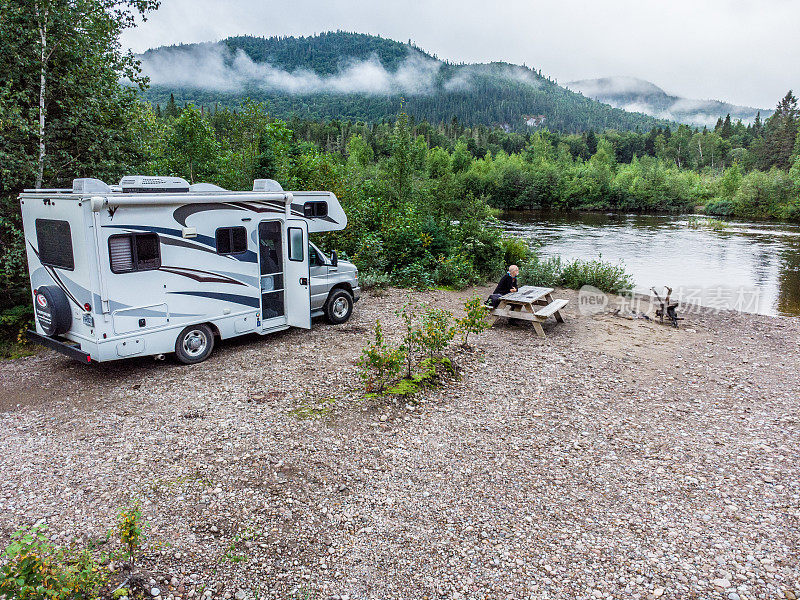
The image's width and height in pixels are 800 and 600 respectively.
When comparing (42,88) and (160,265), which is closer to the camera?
(160,265)

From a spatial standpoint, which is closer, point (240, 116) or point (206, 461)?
point (206, 461)

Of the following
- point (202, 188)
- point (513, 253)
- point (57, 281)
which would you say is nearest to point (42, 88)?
point (202, 188)

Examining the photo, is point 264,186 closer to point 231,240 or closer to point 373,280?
point 231,240

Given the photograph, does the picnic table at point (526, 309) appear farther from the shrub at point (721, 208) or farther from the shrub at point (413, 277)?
the shrub at point (721, 208)

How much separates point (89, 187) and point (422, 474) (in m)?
6.19

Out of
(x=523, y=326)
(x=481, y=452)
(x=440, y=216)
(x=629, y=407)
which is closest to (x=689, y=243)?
(x=440, y=216)

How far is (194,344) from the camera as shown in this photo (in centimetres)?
882

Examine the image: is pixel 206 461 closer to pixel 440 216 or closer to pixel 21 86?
pixel 21 86

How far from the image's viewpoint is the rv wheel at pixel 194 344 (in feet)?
28.1

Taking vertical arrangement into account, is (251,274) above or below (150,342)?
above

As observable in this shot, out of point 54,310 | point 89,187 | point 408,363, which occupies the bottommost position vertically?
point 408,363

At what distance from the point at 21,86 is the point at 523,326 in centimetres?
1122

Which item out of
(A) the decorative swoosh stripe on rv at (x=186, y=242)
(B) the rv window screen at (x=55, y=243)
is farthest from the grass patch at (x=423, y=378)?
(B) the rv window screen at (x=55, y=243)

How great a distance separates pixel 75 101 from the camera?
10.4 metres
